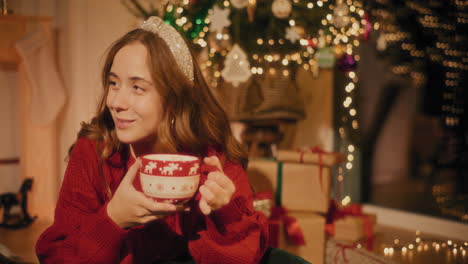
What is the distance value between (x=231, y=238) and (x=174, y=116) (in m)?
0.40

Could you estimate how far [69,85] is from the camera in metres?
2.60

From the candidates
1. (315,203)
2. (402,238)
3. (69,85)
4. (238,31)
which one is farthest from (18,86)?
(402,238)

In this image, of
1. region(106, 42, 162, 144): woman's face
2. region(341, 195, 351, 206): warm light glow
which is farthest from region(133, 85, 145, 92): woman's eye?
region(341, 195, 351, 206): warm light glow

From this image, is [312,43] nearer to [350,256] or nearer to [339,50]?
[339,50]

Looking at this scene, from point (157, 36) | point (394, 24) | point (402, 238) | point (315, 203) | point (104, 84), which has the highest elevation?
point (394, 24)

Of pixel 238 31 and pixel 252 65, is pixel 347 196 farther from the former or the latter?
pixel 238 31

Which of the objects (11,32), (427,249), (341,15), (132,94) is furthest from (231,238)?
(11,32)

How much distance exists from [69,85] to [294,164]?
1710 mm

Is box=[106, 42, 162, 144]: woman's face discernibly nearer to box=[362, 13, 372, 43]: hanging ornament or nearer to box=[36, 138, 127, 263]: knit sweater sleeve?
box=[36, 138, 127, 263]: knit sweater sleeve

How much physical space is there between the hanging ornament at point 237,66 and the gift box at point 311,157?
1.50 feet

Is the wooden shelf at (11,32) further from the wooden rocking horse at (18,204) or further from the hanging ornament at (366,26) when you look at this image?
the hanging ornament at (366,26)

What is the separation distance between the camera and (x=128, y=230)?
37.4 inches

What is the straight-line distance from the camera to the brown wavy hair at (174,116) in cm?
106

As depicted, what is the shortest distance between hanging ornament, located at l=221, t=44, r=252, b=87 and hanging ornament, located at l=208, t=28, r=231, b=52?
0.13 meters
